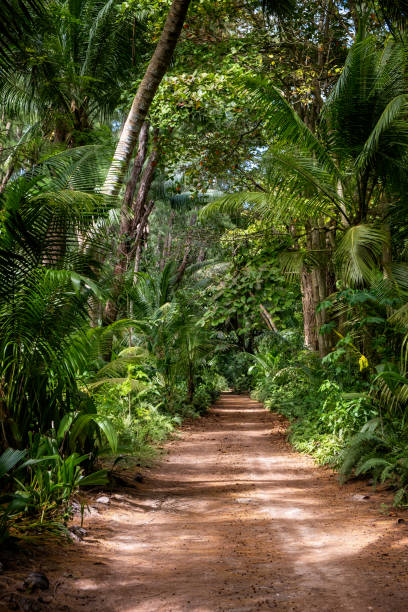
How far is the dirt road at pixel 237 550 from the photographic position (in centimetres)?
286

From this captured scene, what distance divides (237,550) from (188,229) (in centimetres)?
1171

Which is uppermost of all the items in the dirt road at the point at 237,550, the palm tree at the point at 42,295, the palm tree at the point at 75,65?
the palm tree at the point at 75,65

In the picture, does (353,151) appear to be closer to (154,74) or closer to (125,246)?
(154,74)

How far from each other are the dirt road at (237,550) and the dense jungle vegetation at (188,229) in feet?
1.61

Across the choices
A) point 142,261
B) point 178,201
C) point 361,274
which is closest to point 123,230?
point 361,274

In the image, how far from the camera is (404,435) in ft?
19.7

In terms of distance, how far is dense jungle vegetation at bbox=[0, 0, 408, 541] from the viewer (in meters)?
4.56

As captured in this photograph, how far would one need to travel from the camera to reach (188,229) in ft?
48.7

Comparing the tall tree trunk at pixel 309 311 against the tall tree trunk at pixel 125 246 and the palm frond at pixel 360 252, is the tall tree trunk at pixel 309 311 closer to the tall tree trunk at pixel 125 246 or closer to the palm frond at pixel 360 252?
the tall tree trunk at pixel 125 246

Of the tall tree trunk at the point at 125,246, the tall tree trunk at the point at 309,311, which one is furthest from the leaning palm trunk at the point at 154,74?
the tall tree trunk at the point at 309,311

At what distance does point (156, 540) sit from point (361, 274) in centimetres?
428

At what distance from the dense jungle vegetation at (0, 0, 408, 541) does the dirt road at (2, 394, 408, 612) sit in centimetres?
49

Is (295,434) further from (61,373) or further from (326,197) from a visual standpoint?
(61,373)

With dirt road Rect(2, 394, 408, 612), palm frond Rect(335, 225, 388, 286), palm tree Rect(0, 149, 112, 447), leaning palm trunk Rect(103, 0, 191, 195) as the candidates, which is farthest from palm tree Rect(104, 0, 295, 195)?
dirt road Rect(2, 394, 408, 612)
